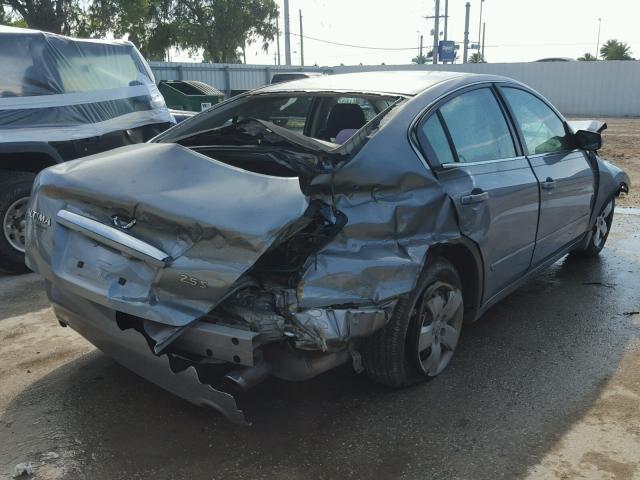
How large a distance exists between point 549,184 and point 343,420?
2.27 meters

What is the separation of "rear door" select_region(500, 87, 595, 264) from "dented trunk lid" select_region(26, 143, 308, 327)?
224 cm

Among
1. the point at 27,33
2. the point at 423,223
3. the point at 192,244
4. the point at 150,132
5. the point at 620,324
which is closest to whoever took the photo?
the point at 192,244

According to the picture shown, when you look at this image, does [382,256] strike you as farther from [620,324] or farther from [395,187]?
[620,324]

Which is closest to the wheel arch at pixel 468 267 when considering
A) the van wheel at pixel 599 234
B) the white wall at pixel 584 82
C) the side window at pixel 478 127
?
the side window at pixel 478 127

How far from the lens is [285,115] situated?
14.0 ft

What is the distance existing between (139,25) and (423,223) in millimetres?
26949

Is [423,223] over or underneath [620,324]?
over

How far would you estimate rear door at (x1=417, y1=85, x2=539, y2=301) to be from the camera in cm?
332

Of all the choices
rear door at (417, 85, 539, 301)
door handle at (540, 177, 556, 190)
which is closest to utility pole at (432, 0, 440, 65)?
door handle at (540, 177, 556, 190)

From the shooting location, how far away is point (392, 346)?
307 centimetres

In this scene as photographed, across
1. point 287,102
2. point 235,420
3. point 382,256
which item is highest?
point 287,102

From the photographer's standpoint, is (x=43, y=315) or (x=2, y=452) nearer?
(x=2, y=452)

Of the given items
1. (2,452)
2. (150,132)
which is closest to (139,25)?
(150,132)

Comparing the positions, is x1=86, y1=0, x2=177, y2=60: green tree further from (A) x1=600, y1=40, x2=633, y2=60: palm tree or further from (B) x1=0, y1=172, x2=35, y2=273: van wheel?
(A) x1=600, y1=40, x2=633, y2=60: palm tree
